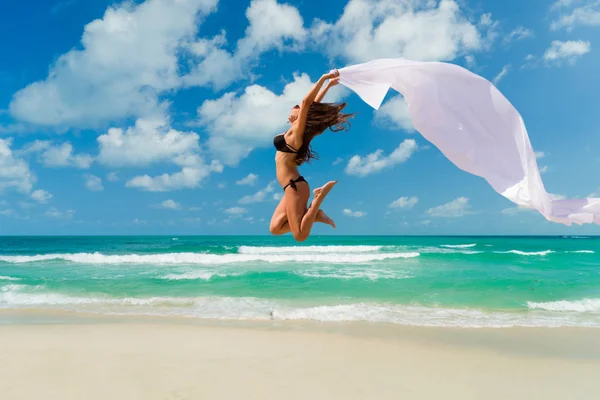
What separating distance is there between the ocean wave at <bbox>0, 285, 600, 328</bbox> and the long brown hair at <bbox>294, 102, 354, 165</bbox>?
570cm

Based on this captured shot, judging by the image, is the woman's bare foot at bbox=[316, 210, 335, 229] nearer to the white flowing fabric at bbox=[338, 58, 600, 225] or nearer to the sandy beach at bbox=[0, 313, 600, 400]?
the white flowing fabric at bbox=[338, 58, 600, 225]

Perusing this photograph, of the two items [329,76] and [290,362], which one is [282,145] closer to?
[329,76]

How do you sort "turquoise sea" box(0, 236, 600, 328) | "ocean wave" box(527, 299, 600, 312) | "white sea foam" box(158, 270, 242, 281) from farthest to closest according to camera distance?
"white sea foam" box(158, 270, 242, 281) → "ocean wave" box(527, 299, 600, 312) → "turquoise sea" box(0, 236, 600, 328)

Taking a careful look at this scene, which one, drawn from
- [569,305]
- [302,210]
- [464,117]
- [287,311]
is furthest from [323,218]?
[569,305]

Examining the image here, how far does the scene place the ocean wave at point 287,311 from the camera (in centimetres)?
1007

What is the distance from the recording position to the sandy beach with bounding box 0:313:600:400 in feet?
18.4

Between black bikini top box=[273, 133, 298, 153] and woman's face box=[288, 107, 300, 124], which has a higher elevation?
woman's face box=[288, 107, 300, 124]

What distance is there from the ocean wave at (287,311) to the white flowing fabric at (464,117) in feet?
18.1

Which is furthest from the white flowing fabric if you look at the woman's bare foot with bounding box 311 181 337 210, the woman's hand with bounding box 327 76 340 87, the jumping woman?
the woman's bare foot with bounding box 311 181 337 210

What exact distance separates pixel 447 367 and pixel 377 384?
1.41 m

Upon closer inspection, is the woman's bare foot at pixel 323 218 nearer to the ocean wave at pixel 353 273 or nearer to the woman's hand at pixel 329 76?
the woman's hand at pixel 329 76

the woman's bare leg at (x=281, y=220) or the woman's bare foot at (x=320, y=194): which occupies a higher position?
the woman's bare foot at (x=320, y=194)

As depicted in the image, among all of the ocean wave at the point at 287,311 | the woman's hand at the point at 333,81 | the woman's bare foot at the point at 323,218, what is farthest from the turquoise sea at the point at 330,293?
the woman's hand at the point at 333,81

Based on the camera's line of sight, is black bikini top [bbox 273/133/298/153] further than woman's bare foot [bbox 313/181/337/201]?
Yes
